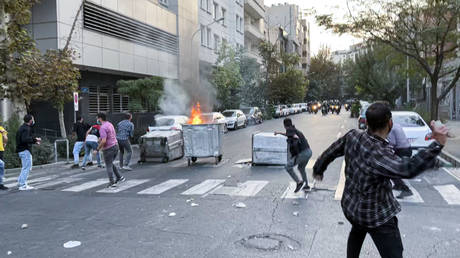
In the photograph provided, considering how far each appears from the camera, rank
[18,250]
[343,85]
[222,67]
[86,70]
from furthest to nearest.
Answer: [343,85], [222,67], [86,70], [18,250]

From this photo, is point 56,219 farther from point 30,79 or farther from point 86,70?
point 86,70

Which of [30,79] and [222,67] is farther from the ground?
[222,67]

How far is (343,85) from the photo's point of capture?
105 meters

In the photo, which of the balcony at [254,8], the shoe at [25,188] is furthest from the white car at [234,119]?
the balcony at [254,8]

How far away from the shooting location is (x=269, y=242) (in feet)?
17.7

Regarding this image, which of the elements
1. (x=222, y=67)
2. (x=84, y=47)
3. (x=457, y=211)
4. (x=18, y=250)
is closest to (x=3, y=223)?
(x=18, y=250)

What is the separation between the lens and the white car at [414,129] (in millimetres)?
12227

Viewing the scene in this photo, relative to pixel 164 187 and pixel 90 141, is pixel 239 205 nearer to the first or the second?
pixel 164 187

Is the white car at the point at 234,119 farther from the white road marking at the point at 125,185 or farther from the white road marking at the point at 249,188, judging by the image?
the white road marking at the point at 249,188

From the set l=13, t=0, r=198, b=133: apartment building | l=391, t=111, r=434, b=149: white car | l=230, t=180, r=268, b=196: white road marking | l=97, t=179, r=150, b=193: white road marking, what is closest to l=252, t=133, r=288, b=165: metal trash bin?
l=230, t=180, r=268, b=196: white road marking

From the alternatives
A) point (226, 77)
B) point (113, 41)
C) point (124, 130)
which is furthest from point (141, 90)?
point (226, 77)

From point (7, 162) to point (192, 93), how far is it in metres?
17.1

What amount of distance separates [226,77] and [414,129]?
73.4 ft

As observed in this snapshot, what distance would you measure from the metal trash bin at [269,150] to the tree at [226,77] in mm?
21503
